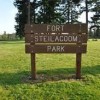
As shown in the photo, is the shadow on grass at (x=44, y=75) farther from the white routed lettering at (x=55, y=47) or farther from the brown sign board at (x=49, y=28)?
the brown sign board at (x=49, y=28)

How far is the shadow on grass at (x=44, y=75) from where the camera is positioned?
9.30 m

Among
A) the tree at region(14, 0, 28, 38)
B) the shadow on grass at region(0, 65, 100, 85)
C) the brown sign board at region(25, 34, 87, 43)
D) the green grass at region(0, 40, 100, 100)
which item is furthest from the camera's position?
the tree at region(14, 0, 28, 38)

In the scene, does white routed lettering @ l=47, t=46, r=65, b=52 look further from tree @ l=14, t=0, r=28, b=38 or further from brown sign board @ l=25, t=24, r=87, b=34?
tree @ l=14, t=0, r=28, b=38

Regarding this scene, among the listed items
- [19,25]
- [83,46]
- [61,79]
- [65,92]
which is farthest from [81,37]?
[19,25]

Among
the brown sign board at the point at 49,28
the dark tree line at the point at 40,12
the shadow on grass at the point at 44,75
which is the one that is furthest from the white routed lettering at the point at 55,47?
→ the dark tree line at the point at 40,12

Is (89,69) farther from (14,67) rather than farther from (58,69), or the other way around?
(14,67)

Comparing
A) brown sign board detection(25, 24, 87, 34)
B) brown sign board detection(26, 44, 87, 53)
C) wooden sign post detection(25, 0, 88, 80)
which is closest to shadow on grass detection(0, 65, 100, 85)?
wooden sign post detection(25, 0, 88, 80)

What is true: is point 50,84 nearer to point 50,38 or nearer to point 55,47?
point 55,47

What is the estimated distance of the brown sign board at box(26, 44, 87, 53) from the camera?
376 inches

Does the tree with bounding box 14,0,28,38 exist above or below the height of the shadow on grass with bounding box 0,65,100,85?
above

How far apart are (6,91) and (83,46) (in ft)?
9.16

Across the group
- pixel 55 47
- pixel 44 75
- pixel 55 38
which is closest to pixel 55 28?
pixel 55 38

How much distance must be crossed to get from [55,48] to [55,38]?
302 millimetres

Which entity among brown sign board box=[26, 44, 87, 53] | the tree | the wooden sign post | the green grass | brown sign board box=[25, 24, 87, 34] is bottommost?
the green grass
